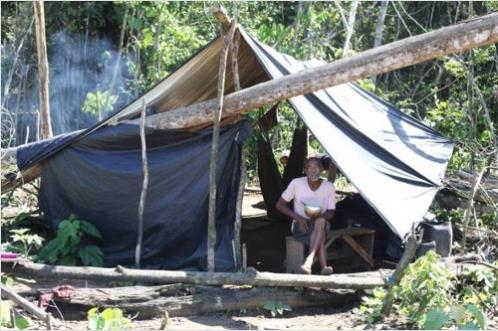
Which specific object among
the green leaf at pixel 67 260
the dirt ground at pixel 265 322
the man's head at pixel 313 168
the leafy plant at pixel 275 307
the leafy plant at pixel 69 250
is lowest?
the dirt ground at pixel 265 322

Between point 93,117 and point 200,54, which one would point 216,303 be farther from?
point 93,117

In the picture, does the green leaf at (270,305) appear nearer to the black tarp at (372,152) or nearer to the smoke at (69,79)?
the black tarp at (372,152)

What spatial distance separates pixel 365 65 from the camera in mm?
6230

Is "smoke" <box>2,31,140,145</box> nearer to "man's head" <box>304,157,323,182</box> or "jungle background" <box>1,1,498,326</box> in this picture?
"jungle background" <box>1,1,498,326</box>

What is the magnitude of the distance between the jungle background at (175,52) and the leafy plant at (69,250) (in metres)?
4.69

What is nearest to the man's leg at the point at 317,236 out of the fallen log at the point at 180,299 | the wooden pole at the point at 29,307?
the fallen log at the point at 180,299

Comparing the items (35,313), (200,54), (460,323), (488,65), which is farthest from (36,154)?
(488,65)

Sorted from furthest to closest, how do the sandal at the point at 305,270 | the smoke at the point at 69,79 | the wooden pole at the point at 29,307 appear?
the smoke at the point at 69,79 < the sandal at the point at 305,270 < the wooden pole at the point at 29,307

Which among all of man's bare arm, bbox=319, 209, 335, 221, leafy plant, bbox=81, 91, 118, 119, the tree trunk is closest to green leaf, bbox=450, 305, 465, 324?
man's bare arm, bbox=319, 209, 335, 221

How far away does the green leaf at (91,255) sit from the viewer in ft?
22.8

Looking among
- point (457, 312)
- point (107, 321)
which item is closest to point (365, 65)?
point (457, 312)

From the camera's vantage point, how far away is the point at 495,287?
20.7 ft

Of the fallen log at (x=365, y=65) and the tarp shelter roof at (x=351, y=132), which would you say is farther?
the tarp shelter roof at (x=351, y=132)

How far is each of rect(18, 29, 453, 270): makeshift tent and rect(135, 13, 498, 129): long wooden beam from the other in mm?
315
